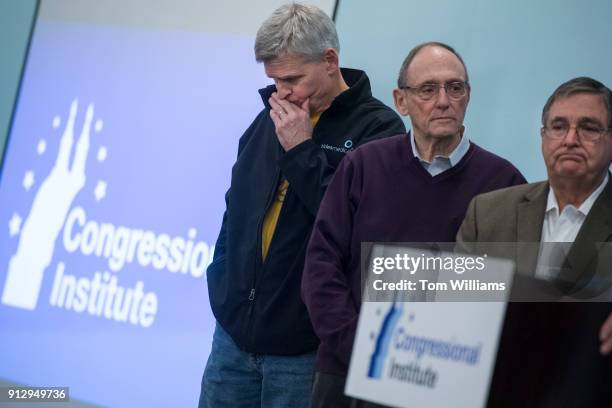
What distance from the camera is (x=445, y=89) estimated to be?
2.15 meters

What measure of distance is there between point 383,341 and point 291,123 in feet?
4.29

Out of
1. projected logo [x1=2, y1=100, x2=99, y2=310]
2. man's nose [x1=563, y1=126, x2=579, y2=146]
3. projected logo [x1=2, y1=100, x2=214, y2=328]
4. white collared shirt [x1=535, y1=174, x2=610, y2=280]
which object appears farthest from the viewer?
projected logo [x1=2, y1=100, x2=99, y2=310]

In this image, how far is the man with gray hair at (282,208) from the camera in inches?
95.7

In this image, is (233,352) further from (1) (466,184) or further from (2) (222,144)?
(2) (222,144)

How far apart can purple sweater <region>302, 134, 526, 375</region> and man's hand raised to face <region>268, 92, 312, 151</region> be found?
10.8 inches

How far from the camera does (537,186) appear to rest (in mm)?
1866

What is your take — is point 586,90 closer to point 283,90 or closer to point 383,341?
point 383,341

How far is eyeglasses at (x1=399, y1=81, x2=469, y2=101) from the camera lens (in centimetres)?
216

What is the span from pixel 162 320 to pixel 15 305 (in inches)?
34.5

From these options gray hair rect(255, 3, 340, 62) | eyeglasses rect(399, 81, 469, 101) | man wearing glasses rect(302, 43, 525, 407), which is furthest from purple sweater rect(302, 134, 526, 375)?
gray hair rect(255, 3, 340, 62)

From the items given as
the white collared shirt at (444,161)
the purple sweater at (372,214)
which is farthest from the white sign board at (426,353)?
the white collared shirt at (444,161)

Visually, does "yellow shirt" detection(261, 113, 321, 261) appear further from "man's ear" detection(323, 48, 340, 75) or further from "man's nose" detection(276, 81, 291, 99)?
"man's ear" detection(323, 48, 340, 75)

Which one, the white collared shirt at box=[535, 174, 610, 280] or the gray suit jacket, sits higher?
the white collared shirt at box=[535, 174, 610, 280]

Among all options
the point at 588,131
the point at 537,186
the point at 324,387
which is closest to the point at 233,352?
the point at 324,387
